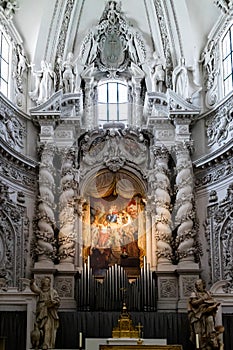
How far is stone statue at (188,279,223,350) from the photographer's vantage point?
1583 centimetres

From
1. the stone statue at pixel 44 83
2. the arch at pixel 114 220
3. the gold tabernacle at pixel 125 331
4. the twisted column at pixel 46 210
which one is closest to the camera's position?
the gold tabernacle at pixel 125 331

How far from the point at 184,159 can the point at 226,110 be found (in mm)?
2004

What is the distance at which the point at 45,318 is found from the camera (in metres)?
16.3

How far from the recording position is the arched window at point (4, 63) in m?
20.6

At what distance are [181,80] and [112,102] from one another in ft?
8.07

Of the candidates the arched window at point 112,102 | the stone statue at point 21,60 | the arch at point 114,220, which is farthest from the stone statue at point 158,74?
the stone statue at point 21,60

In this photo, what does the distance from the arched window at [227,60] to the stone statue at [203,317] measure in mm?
6960

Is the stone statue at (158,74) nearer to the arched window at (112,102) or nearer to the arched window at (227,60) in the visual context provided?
the arched window at (112,102)

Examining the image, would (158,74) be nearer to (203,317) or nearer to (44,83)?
(44,83)

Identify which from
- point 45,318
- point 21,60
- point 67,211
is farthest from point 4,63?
point 45,318

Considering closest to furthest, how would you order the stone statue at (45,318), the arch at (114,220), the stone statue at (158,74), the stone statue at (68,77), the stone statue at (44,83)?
the stone statue at (45,318) → the arch at (114,220) → the stone statue at (44,83) → the stone statue at (68,77) → the stone statue at (158,74)

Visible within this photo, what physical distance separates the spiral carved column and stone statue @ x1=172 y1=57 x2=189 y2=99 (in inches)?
81.3

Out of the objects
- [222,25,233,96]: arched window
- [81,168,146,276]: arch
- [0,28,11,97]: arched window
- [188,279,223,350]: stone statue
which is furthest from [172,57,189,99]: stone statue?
[188,279,223,350]: stone statue

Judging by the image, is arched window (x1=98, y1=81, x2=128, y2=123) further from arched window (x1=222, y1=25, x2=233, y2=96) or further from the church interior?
arched window (x1=222, y1=25, x2=233, y2=96)
